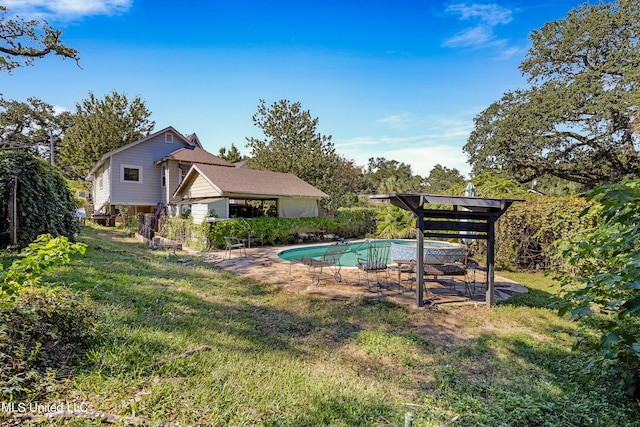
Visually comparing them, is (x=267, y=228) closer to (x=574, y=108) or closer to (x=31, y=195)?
(x=31, y=195)

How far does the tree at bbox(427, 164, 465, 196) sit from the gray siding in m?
36.7

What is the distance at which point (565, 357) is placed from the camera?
4.38m

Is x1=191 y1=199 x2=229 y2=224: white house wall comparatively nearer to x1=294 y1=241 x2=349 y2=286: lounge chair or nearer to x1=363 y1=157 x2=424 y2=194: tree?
x1=294 y1=241 x2=349 y2=286: lounge chair

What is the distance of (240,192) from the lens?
1612cm

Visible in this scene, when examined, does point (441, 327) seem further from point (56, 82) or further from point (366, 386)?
point (56, 82)

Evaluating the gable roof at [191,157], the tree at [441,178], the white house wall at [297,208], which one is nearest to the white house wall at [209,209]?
the white house wall at [297,208]

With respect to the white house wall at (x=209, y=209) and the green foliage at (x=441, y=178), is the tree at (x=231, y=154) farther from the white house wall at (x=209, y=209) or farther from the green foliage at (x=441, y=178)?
the green foliage at (x=441, y=178)

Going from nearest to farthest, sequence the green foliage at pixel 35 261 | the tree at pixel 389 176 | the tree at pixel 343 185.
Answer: the green foliage at pixel 35 261
the tree at pixel 343 185
the tree at pixel 389 176

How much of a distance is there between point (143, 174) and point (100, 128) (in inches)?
419

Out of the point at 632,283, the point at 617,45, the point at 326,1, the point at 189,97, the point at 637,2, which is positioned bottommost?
the point at 632,283

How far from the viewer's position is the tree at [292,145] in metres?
26.3

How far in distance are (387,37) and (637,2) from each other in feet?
51.8

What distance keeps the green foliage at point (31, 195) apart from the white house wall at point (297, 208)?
1119cm

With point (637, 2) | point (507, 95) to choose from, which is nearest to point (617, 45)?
point (637, 2)
